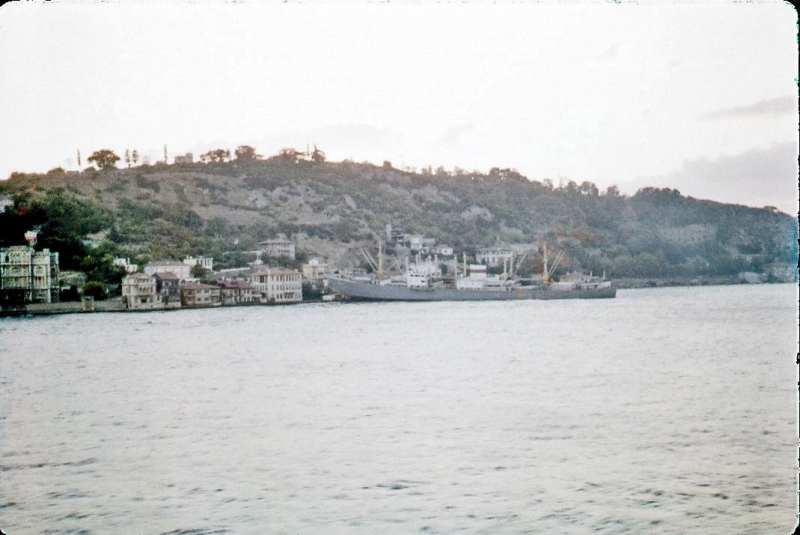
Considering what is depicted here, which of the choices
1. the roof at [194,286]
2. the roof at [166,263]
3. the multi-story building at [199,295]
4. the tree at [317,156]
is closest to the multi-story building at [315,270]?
the multi-story building at [199,295]

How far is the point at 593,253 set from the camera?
10430mm

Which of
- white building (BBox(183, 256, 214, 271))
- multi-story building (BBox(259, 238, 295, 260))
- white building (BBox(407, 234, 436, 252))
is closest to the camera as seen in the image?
white building (BBox(183, 256, 214, 271))

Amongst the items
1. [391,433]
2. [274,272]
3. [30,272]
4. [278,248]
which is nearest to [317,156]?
[278,248]

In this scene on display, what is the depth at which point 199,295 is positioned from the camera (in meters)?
8.66

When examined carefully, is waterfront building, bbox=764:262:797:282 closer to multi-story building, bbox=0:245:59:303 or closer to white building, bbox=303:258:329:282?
white building, bbox=303:258:329:282

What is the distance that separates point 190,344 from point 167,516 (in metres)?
4.70

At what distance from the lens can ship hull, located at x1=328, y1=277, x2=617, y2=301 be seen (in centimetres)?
1191

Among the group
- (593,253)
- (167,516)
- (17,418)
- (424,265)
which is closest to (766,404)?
(167,516)

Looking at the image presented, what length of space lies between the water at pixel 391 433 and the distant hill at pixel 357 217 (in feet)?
3.07

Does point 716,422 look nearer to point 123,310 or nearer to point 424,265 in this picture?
point 123,310

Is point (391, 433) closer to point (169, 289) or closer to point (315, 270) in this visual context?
point (169, 289)

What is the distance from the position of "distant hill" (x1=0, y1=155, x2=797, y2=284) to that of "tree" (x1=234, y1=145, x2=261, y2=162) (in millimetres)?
190

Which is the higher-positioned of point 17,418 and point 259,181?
point 259,181

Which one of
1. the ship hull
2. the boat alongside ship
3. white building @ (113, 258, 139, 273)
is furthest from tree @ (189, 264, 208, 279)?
the ship hull
